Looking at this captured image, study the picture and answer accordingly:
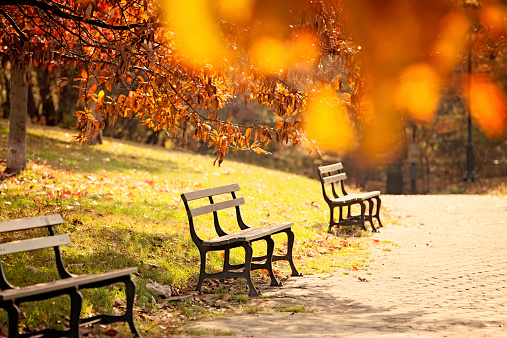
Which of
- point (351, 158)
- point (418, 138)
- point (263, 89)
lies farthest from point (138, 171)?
point (418, 138)

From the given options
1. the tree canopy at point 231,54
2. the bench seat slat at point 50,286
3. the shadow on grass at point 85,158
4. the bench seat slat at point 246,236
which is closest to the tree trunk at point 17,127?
the shadow on grass at point 85,158

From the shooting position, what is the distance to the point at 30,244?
4707mm

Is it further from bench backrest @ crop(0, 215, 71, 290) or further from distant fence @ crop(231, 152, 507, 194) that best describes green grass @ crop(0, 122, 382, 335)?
distant fence @ crop(231, 152, 507, 194)

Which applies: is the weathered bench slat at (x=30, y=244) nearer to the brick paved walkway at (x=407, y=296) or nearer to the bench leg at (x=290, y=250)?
the brick paved walkway at (x=407, y=296)

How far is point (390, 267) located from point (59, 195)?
5.36 metres

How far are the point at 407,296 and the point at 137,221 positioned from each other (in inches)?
165

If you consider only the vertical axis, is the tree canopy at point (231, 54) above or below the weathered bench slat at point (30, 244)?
above

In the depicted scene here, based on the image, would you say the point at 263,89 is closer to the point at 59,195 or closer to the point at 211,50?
the point at 211,50

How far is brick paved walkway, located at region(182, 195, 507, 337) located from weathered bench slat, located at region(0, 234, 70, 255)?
133 cm

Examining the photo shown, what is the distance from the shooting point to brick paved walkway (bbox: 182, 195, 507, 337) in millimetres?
5102

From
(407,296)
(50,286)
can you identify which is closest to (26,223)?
(50,286)

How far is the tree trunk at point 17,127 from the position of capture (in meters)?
11.6

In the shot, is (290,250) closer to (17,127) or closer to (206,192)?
(206,192)

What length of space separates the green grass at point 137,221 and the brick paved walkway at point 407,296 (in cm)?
50
